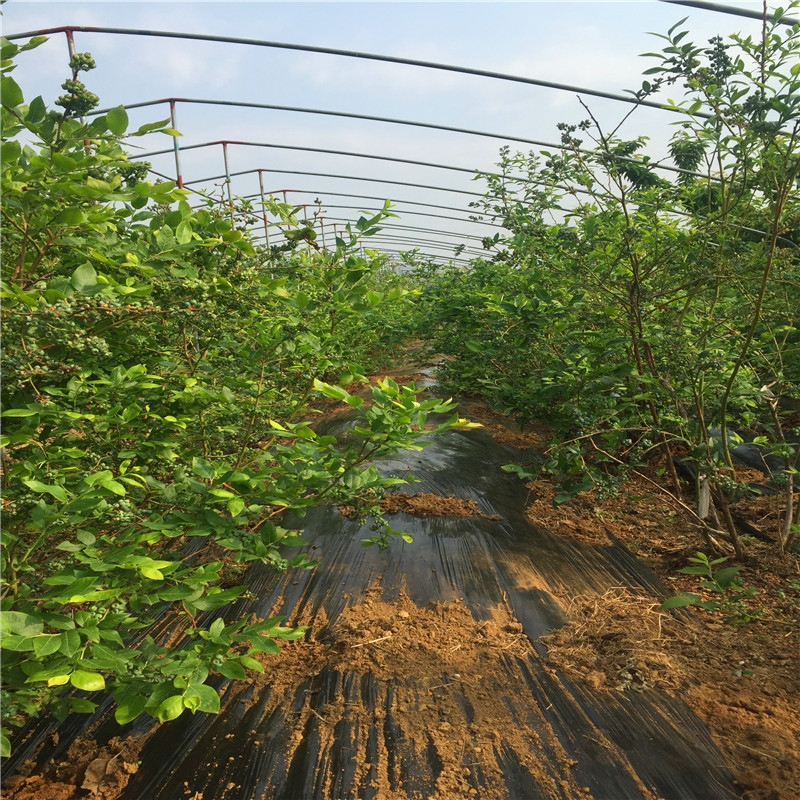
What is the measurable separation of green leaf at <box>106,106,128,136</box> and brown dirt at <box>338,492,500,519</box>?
2.06 m

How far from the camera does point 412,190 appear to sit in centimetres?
1357

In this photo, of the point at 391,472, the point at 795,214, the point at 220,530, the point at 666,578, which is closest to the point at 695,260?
the point at 795,214

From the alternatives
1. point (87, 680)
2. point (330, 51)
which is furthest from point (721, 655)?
point (330, 51)

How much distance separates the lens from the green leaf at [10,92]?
1005mm

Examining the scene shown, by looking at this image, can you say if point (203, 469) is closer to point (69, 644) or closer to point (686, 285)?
point (69, 644)

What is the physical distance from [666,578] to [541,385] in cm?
162

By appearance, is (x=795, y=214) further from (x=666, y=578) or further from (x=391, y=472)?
(x=391, y=472)

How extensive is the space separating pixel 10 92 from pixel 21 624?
103cm

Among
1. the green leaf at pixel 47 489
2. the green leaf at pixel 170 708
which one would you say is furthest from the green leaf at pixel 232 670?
the green leaf at pixel 47 489

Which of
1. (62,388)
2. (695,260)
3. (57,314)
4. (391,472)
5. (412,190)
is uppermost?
(412,190)

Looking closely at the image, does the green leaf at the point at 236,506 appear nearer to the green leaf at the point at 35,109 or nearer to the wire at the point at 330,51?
the green leaf at the point at 35,109

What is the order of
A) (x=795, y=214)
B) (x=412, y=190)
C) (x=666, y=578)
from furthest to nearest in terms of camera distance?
(x=412, y=190), (x=666, y=578), (x=795, y=214)

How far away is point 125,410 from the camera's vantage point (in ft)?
4.35

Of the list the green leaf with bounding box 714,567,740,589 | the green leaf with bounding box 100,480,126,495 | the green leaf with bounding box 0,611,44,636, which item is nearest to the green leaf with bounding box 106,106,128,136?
the green leaf with bounding box 100,480,126,495
